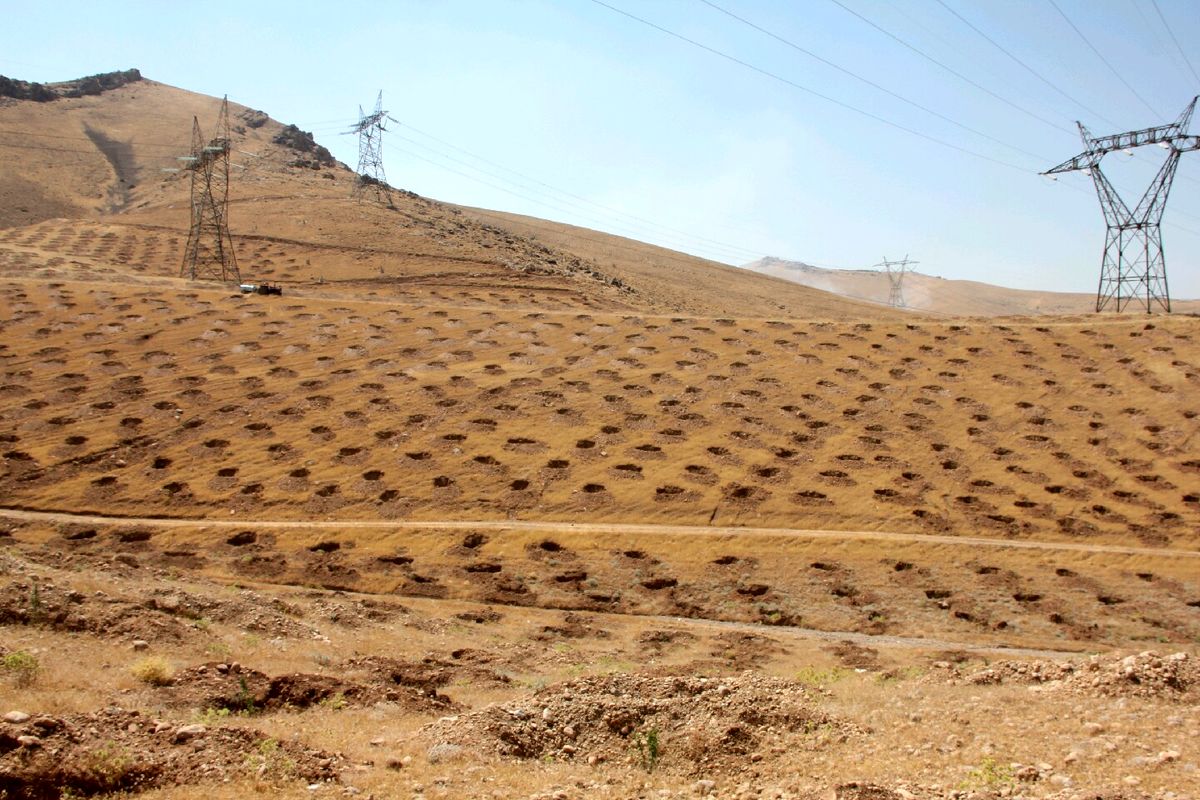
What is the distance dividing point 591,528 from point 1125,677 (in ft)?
60.1

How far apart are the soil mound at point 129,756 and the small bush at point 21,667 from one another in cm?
189

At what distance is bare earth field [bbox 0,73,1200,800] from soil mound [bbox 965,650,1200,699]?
59 mm

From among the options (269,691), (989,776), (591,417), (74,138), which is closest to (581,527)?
(591,417)

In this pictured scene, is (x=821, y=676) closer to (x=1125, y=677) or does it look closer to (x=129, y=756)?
(x=1125, y=677)

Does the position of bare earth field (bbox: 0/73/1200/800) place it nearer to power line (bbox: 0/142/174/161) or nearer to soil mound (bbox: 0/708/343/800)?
soil mound (bbox: 0/708/343/800)

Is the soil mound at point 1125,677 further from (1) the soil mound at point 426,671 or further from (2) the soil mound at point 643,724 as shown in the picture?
(1) the soil mound at point 426,671

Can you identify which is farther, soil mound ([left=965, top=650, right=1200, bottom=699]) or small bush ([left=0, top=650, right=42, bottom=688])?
soil mound ([left=965, top=650, right=1200, bottom=699])

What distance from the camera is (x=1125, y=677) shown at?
12.9 metres

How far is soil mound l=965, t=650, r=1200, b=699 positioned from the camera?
12.6 meters

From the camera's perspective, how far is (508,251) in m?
84.0

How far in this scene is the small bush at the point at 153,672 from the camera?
462 inches

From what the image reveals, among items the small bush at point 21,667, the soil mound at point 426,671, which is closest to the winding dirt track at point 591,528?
the soil mound at point 426,671

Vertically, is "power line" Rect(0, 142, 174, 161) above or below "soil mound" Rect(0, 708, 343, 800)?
above

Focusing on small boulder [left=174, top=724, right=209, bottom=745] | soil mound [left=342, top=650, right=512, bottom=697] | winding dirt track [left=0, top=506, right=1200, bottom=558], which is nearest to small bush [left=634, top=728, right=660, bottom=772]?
soil mound [left=342, top=650, right=512, bottom=697]
